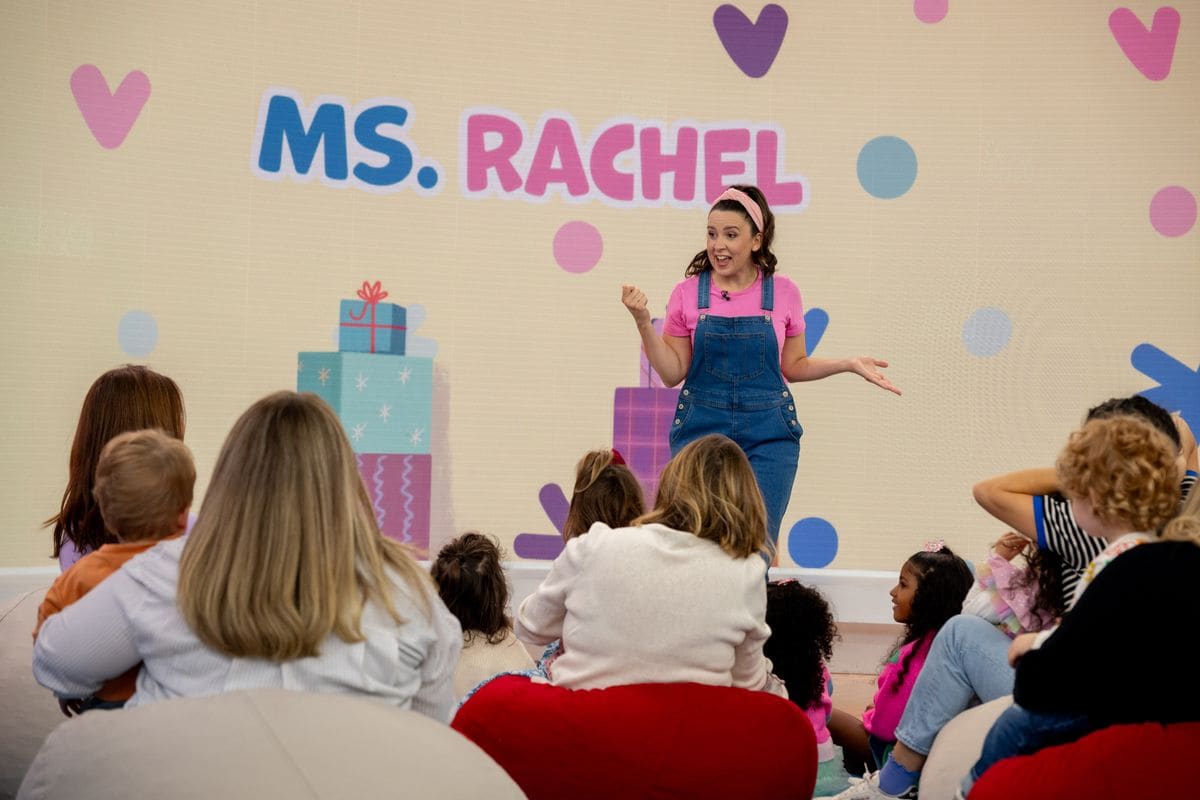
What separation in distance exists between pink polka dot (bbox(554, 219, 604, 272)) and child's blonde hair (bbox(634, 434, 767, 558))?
2613 millimetres

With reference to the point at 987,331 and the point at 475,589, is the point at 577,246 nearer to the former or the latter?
the point at 987,331

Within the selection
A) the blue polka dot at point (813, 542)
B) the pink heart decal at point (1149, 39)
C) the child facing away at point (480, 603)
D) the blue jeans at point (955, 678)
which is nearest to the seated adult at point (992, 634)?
the blue jeans at point (955, 678)

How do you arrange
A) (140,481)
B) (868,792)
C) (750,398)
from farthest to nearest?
(750,398) < (868,792) < (140,481)

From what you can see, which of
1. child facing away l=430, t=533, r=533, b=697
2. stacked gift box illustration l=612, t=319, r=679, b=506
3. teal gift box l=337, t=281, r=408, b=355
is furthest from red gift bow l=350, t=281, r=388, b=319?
child facing away l=430, t=533, r=533, b=697

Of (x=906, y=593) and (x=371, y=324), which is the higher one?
(x=371, y=324)

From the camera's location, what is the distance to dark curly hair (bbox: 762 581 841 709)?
302 cm

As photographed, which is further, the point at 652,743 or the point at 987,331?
the point at 987,331

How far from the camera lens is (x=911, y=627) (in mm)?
3221

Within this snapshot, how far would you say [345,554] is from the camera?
71.5 inches

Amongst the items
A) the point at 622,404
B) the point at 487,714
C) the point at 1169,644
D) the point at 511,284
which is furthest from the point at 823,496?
the point at 1169,644

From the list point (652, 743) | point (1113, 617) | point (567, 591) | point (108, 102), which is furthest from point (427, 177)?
point (1113, 617)

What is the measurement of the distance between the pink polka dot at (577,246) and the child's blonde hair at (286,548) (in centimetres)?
311

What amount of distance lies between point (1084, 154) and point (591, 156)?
1.93m

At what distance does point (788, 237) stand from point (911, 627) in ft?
7.09
